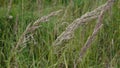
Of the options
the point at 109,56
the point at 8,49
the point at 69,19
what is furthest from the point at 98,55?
the point at 8,49

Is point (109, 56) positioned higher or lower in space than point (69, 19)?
lower

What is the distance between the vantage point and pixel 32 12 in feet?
8.20

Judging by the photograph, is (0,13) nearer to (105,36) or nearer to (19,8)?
(19,8)

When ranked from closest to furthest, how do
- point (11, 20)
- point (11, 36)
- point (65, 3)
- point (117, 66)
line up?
point (117, 66) < point (11, 36) < point (11, 20) < point (65, 3)

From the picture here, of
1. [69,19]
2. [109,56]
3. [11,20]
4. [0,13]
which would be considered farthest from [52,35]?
[0,13]

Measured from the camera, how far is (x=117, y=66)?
1762 millimetres

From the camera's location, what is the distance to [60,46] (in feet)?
4.90

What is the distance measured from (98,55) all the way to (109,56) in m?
0.07

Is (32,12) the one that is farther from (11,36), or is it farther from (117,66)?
(117,66)

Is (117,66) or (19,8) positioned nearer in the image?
(117,66)

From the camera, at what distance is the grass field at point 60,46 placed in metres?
1.58

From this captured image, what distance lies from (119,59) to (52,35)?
463 millimetres

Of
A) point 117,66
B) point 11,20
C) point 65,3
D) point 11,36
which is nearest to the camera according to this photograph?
point 117,66

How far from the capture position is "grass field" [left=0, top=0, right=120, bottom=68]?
1582mm
